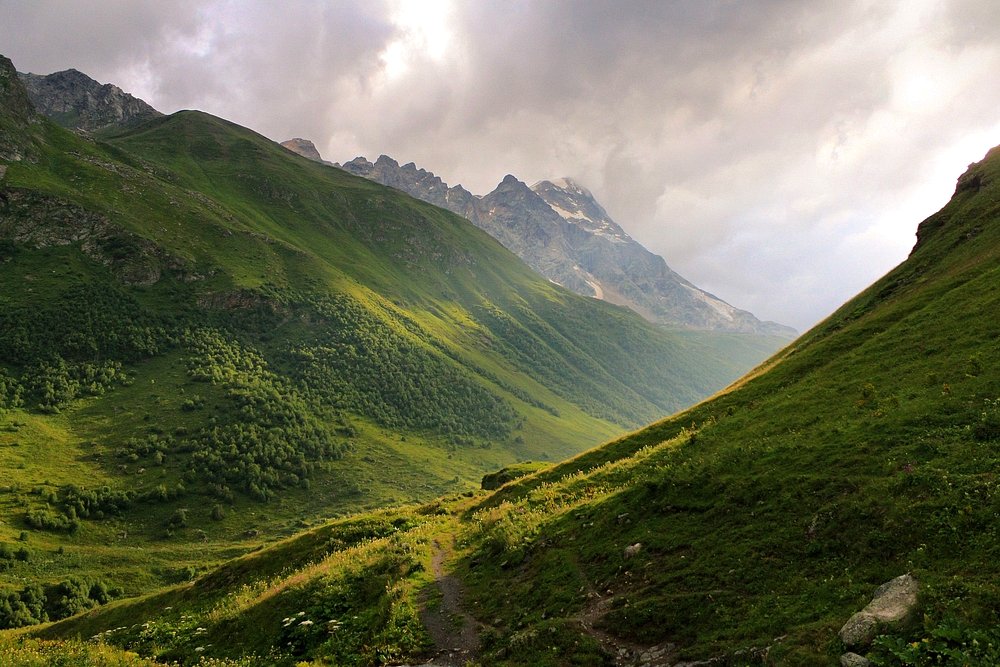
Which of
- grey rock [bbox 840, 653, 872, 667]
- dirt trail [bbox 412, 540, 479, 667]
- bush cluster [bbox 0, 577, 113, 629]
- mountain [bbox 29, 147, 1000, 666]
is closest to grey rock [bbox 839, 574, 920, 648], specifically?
mountain [bbox 29, 147, 1000, 666]

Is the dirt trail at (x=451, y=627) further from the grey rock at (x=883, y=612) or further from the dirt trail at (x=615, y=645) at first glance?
the grey rock at (x=883, y=612)

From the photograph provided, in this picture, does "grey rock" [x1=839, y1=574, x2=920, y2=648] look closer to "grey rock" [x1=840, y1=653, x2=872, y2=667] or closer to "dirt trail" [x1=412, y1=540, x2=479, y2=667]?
"grey rock" [x1=840, y1=653, x2=872, y2=667]

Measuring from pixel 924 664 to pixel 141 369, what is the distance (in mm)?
238230

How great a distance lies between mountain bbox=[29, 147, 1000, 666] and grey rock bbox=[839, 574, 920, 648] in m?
0.09

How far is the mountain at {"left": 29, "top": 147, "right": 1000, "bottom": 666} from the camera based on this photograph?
1348 centimetres

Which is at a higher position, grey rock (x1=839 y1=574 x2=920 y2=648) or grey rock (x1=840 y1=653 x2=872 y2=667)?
grey rock (x1=839 y1=574 x2=920 y2=648)

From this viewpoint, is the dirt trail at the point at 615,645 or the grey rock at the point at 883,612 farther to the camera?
the dirt trail at the point at 615,645

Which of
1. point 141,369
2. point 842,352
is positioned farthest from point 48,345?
point 842,352

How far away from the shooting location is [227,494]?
150125mm

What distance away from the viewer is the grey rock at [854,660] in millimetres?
10750

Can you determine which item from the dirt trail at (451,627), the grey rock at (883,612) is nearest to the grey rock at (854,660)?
the grey rock at (883,612)

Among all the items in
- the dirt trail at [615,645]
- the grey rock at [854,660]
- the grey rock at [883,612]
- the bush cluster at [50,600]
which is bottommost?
the dirt trail at [615,645]

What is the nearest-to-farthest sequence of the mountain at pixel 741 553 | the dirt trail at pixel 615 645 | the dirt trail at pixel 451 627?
1. the mountain at pixel 741 553
2. the dirt trail at pixel 615 645
3. the dirt trail at pixel 451 627

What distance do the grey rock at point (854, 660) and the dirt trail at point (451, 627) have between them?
461 inches
